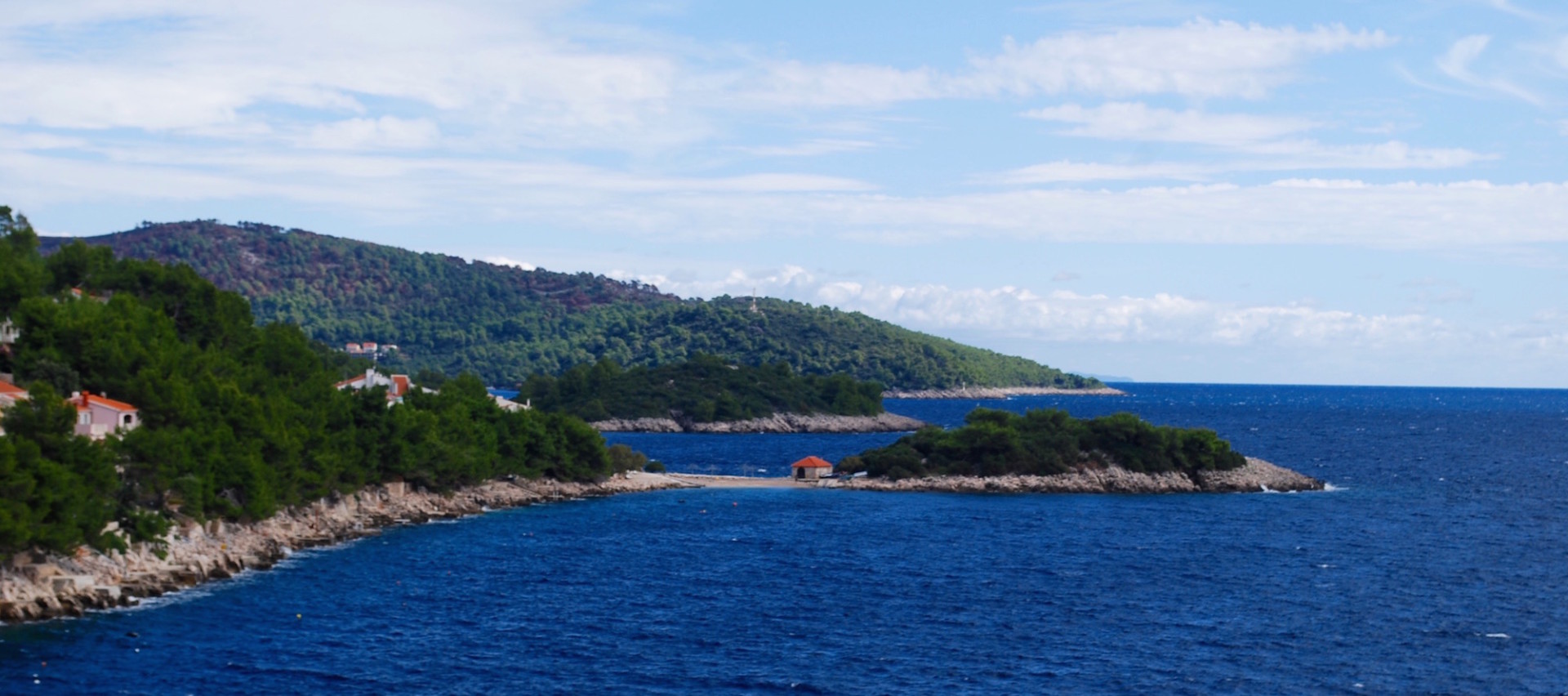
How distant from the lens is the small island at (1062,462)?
115m

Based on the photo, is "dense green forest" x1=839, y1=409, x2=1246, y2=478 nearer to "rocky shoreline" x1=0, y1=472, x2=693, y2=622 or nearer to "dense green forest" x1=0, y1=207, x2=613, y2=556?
"dense green forest" x1=0, y1=207, x2=613, y2=556

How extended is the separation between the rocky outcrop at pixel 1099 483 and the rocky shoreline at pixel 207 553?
32287 millimetres

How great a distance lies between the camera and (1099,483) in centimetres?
11500

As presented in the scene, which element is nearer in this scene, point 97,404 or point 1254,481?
point 97,404

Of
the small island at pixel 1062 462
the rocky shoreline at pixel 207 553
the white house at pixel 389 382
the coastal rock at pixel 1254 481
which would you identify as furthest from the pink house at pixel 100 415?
the coastal rock at pixel 1254 481

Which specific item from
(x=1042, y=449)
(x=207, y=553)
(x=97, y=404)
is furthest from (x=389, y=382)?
(x=1042, y=449)

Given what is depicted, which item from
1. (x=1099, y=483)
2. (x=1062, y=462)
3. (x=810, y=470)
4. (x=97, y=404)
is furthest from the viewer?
(x=810, y=470)

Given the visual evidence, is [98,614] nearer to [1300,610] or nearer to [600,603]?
[600,603]

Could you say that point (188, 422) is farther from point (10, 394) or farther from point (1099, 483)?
point (1099, 483)

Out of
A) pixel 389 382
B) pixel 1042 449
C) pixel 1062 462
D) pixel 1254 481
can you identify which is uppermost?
pixel 389 382

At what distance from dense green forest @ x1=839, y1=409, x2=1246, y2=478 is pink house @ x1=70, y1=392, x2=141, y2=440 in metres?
66.6

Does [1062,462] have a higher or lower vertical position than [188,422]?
lower

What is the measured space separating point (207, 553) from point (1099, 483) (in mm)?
76168

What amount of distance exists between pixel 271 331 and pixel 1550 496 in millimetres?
105270
